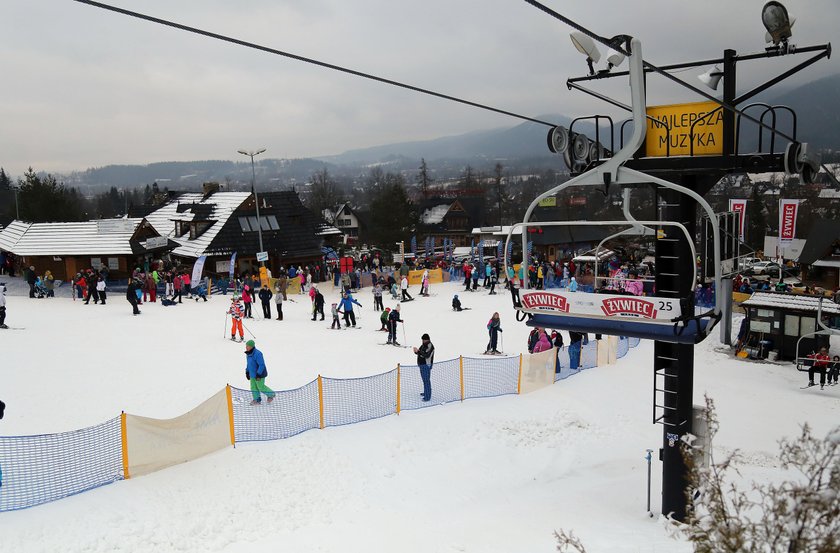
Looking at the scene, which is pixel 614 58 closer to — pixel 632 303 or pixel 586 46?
pixel 586 46

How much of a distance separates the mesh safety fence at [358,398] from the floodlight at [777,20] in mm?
8680

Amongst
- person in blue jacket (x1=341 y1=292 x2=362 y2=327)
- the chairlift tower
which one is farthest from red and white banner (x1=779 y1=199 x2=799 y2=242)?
the chairlift tower

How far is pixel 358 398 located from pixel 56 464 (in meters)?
5.37

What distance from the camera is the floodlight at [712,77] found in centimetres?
888

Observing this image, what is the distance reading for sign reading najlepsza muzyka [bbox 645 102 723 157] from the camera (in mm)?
8922

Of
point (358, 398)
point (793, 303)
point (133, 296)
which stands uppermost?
point (133, 296)

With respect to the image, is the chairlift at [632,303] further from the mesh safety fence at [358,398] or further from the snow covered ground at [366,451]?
the mesh safety fence at [358,398]

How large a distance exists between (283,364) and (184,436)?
20.4 feet

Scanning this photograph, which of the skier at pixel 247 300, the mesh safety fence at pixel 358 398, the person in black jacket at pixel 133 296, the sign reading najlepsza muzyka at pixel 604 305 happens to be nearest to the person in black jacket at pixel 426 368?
the mesh safety fence at pixel 358 398

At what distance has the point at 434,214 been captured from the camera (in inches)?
3364

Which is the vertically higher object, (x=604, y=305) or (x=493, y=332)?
(x=604, y=305)

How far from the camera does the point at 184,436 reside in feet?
35.0

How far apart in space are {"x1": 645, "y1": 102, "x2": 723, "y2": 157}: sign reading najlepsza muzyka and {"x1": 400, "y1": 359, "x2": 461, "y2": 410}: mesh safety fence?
6.69 metres

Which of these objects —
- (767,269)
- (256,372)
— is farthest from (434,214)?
(256,372)
